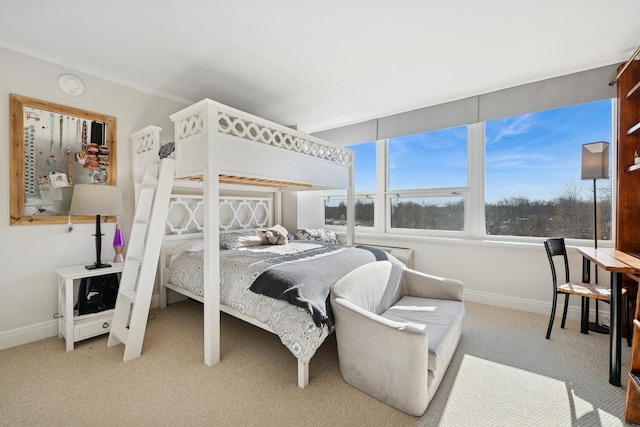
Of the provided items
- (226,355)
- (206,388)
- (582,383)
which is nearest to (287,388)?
(206,388)

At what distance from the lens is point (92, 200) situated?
2.30m

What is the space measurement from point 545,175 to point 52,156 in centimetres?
483

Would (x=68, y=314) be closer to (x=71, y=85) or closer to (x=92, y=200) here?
(x=92, y=200)

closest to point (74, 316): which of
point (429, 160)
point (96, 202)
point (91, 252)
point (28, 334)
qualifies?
point (28, 334)

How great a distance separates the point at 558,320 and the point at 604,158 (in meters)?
1.59

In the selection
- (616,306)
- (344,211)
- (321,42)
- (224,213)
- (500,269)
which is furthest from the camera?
(344,211)

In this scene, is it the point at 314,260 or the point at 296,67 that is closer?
the point at 314,260

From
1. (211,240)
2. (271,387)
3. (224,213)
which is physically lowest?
(271,387)

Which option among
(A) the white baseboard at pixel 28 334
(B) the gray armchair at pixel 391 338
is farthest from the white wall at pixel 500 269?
(A) the white baseboard at pixel 28 334

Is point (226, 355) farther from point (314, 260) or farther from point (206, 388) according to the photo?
point (314, 260)

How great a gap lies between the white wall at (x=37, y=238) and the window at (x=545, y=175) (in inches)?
162

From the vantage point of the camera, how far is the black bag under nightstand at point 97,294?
7.73ft

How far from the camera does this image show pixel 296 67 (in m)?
2.66

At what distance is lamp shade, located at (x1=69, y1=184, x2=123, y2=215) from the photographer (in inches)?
89.5
